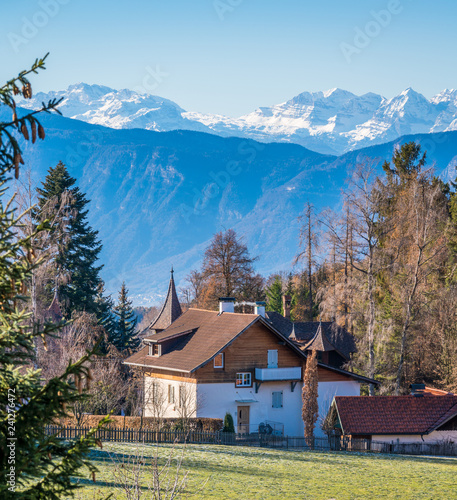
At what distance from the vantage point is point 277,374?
4359 cm

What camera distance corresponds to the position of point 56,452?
719cm

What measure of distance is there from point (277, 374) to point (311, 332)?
2178 cm

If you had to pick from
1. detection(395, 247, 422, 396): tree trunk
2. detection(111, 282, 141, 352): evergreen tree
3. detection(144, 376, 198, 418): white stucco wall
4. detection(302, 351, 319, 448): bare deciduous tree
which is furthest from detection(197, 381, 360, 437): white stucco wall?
detection(111, 282, 141, 352): evergreen tree

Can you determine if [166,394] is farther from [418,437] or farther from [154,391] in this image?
[418,437]

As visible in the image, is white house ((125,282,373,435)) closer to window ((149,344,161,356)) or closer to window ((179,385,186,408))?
window ((179,385,186,408))

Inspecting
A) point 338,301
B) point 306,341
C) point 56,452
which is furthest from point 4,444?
point 306,341

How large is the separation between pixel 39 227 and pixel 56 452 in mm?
2321

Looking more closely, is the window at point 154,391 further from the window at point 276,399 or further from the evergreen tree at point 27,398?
the evergreen tree at point 27,398

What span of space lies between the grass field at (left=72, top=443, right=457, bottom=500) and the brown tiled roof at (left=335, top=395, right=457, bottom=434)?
2983mm

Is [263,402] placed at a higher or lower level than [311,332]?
lower

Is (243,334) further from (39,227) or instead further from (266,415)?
(39,227)

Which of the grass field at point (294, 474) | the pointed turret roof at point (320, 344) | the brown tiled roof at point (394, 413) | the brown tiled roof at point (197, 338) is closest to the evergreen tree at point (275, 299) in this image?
the pointed turret roof at point (320, 344)

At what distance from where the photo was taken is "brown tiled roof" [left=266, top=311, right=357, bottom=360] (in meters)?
62.3

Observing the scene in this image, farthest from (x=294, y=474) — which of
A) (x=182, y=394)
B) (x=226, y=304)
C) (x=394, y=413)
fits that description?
(x=226, y=304)
